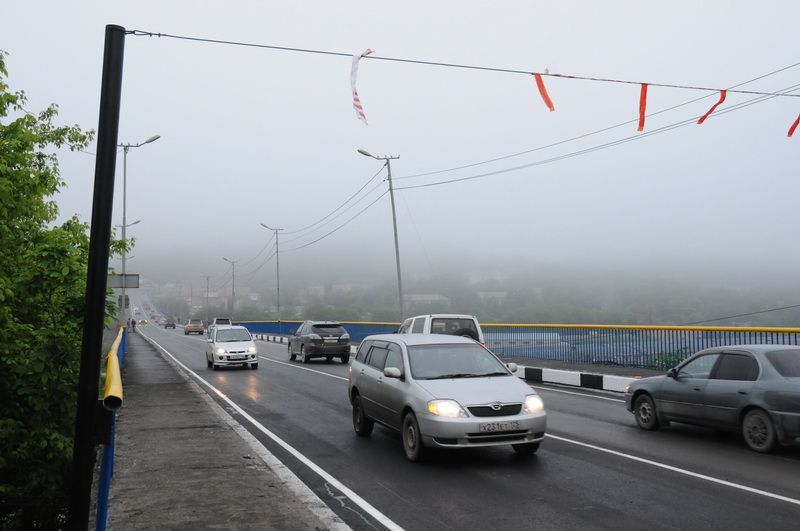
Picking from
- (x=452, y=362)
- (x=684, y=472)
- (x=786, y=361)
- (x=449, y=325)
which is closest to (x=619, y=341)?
(x=449, y=325)

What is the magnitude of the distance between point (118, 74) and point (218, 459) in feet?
16.6

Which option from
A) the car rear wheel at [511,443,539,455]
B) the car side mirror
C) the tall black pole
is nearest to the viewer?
the tall black pole

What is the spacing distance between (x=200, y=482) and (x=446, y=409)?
285cm

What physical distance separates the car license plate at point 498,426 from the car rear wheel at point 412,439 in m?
0.81

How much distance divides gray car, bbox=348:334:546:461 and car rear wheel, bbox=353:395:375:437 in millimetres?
15

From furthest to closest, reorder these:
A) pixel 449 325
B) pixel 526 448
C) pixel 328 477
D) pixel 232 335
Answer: pixel 232 335, pixel 449 325, pixel 526 448, pixel 328 477

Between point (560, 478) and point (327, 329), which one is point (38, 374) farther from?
point (327, 329)

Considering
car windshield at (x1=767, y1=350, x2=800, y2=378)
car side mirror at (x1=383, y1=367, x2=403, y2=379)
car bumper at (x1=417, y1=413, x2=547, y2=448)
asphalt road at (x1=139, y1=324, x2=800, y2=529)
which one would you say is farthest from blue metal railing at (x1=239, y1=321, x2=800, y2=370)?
car side mirror at (x1=383, y1=367, x2=403, y2=379)

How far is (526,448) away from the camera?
347 inches

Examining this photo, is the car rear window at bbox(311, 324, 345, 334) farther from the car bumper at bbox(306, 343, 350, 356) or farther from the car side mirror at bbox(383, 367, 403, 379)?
the car side mirror at bbox(383, 367, 403, 379)

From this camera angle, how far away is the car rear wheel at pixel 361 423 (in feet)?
34.6

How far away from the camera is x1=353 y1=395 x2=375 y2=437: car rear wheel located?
34.6ft

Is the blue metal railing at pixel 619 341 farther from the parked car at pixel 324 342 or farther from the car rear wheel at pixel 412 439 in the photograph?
the car rear wheel at pixel 412 439

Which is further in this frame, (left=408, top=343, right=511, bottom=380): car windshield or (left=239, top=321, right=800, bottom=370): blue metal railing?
(left=239, top=321, right=800, bottom=370): blue metal railing
